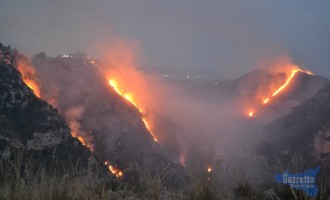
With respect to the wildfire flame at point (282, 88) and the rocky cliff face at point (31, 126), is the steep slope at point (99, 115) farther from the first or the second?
the wildfire flame at point (282, 88)

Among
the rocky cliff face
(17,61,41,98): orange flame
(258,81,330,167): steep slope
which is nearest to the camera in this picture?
the rocky cliff face

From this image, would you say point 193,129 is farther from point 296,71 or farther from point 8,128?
point 8,128

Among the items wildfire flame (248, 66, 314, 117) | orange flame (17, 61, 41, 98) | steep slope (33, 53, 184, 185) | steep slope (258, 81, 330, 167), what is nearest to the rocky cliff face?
orange flame (17, 61, 41, 98)

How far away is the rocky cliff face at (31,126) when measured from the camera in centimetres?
2577

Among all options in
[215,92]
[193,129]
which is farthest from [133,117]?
[215,92]

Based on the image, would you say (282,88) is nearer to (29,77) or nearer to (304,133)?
(304,133)

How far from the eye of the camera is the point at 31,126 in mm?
28234

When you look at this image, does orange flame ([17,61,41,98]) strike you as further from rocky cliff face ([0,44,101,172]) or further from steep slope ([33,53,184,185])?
rocky cliff face ([0,44,101,172])

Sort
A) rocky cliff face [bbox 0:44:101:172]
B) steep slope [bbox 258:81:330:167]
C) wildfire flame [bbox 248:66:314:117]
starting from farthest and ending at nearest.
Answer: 1. wildfire flame [bbox 248:66:314:117]
2. steep slope [bbox 258:81:330:167]
3. rocky cliff face [bbox 0:44:101:172]

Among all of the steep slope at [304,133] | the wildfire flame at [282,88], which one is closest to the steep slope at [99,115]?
the steep slope at [304,133]

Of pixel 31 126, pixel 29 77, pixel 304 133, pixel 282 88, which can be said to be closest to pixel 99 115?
pixel 29 77

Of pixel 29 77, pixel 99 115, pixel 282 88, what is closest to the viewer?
pixel 29 77

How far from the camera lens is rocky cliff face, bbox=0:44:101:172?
25767 mm

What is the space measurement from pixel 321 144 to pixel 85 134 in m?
26.7
